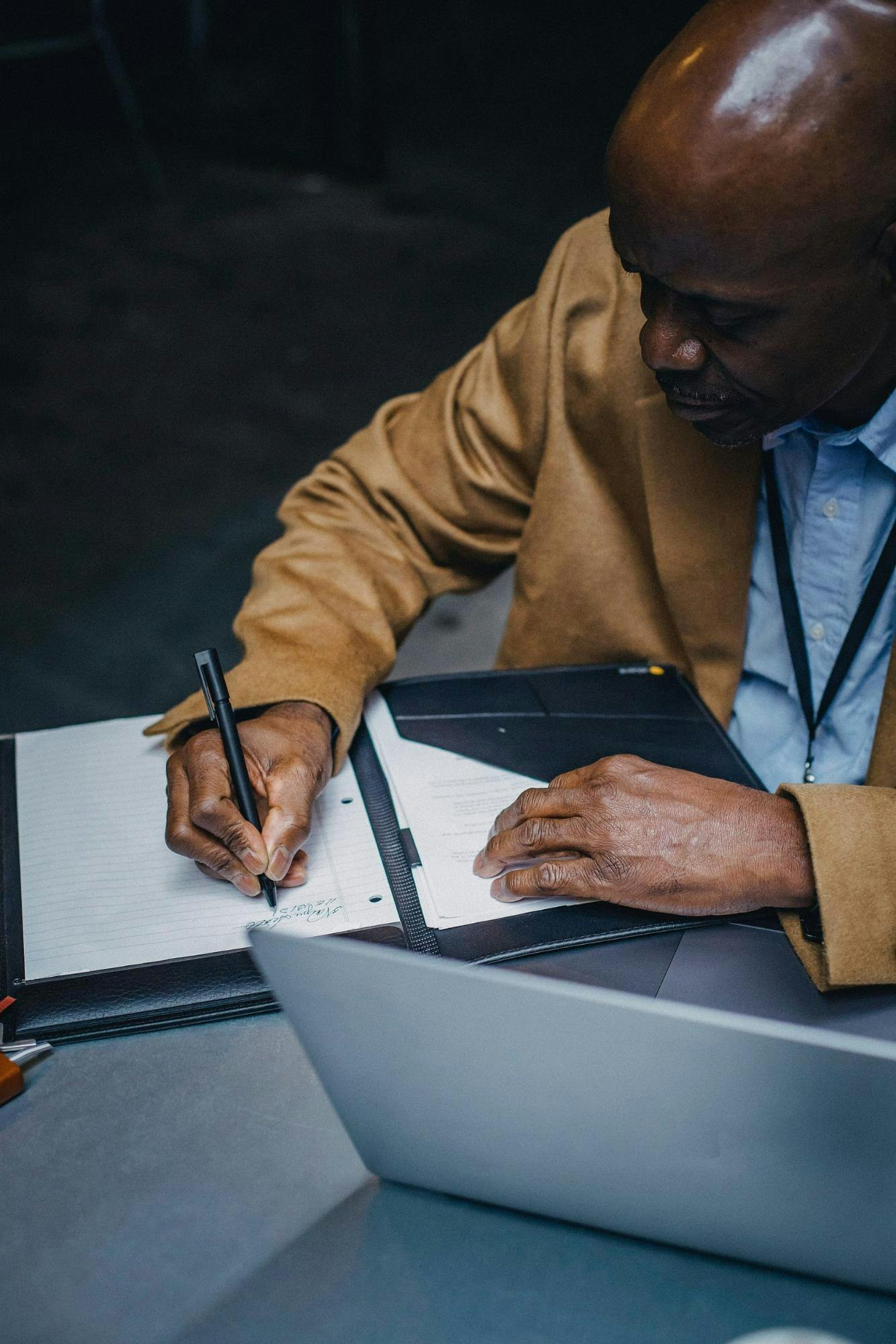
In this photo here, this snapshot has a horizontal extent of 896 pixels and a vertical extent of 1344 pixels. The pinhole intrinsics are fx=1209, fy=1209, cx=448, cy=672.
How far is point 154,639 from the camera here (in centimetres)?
282

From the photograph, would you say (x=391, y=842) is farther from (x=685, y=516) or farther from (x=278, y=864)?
(x=685, y=516)

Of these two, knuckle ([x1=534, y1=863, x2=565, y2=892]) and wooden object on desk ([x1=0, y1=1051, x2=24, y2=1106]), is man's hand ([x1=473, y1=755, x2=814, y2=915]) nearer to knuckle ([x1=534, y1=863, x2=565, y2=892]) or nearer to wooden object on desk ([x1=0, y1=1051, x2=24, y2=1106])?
knuckle ([x1=534, y1=863, x2=565, y2=892])

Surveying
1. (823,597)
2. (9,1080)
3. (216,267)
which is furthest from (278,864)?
(216,267)

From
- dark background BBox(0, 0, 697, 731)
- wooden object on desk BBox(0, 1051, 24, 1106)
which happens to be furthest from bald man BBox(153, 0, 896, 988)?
dark background BBox(0, 0, 697, 731)

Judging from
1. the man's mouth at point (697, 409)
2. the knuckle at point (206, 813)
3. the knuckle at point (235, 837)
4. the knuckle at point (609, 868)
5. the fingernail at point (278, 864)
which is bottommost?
the knuckle at point (609, 868)

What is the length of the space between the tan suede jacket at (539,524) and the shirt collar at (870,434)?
0.07 metres

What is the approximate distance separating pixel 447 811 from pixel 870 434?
520mm

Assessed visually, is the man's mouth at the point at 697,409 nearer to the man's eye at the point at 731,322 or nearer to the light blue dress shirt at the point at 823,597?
the man's eye at the point at 731,322

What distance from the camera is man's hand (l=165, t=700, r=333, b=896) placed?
0.92m

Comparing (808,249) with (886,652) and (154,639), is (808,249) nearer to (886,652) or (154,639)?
(886,652)

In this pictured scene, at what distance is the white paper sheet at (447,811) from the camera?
91cm

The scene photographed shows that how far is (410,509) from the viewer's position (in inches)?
54.5

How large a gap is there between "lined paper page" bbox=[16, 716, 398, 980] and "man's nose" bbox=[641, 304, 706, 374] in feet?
1.45

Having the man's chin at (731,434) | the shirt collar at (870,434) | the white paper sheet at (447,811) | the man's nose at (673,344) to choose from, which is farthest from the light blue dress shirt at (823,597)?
the white paper sheet at (447,811)
